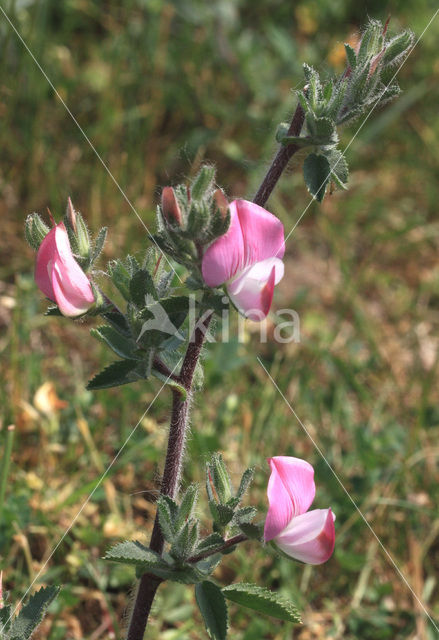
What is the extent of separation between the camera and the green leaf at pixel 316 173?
99 centimetres

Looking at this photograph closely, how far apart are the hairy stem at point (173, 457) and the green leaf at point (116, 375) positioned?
0.07 metres

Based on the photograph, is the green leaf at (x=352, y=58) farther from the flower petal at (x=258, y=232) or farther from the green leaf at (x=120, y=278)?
the green leaf at (x=120, y=278)

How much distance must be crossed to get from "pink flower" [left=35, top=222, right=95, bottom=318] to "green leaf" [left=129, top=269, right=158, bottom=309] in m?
0.06

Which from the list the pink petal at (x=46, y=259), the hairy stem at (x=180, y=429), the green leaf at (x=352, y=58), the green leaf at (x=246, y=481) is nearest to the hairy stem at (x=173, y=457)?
the hairy stem at (x=180, y=429)

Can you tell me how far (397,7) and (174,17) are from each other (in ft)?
2.88

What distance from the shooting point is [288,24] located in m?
2.97

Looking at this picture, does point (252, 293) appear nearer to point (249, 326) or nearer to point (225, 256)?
point (225, 256)

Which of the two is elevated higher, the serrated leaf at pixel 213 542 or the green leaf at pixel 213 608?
the serrated leaf at pixel 213 542

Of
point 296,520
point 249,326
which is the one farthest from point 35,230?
point 249,326

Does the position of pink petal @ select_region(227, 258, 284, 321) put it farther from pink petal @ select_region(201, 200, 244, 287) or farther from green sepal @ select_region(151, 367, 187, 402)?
green sepal @ select_region(151, 367, 187, 402)

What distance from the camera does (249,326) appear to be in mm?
2227

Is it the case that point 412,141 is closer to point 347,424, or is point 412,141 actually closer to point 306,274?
point 306,274

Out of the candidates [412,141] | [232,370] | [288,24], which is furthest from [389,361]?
[288,24]

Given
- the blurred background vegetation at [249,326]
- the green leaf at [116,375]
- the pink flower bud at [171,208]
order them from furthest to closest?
the blurred background vegetation at [249,326] < the green leaf at [116,375] < the pink flower bud at [171,208]
